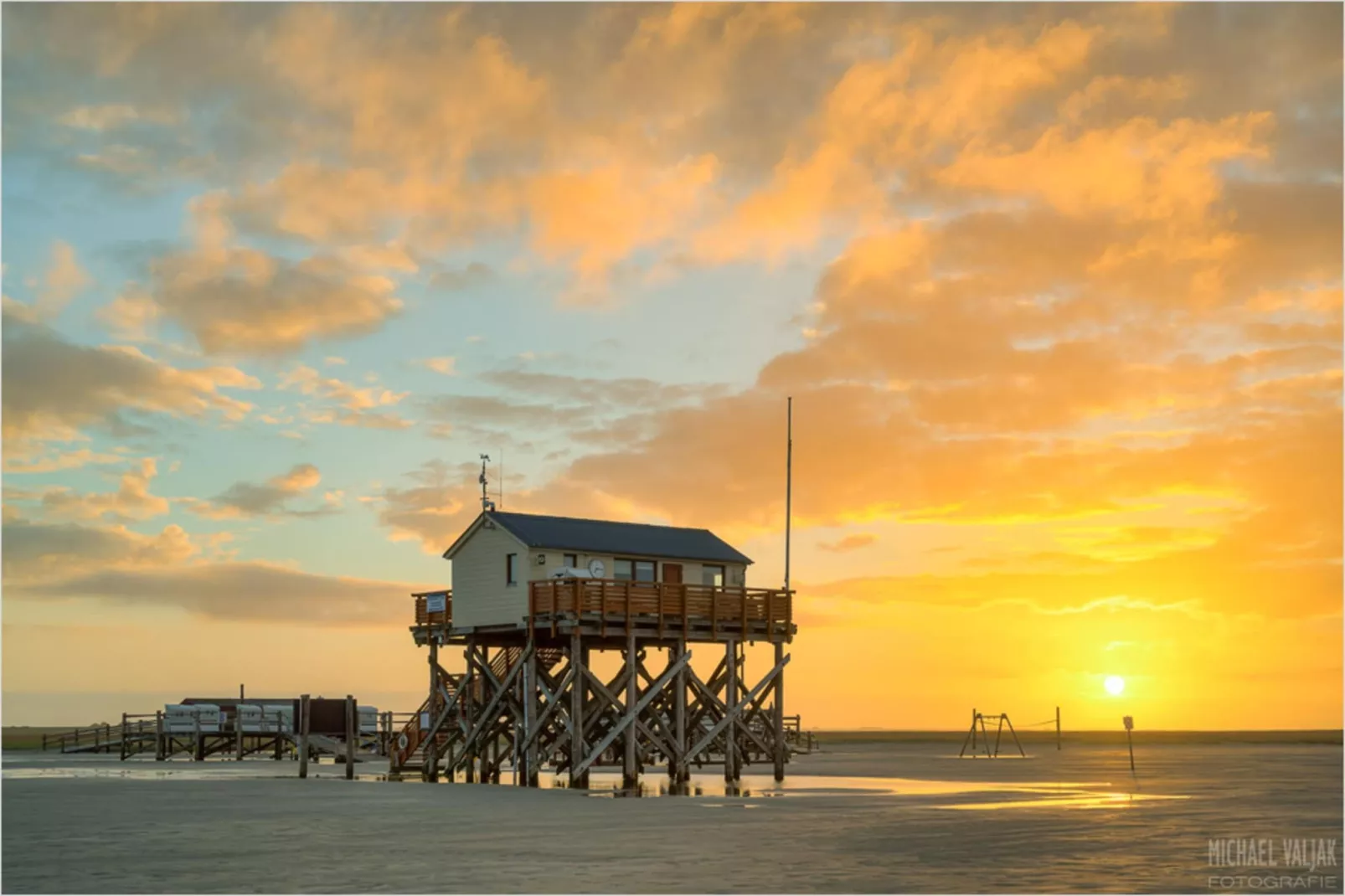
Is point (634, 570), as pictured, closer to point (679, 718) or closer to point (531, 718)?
point (679, 718)

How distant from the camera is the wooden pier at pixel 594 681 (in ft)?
169

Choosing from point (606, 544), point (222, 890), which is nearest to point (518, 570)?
point (606, 544)

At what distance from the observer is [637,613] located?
5216 cm

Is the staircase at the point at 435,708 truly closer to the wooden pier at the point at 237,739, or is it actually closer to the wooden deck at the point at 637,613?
the wooden deck at the point at 637,613

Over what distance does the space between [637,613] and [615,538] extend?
172 inches

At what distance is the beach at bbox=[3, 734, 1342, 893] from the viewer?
24125mm

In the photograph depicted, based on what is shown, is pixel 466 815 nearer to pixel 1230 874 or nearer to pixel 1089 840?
pixel 1089 840

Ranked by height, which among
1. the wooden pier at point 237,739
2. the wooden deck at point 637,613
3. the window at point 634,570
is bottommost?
the wooden pier at point 237,739

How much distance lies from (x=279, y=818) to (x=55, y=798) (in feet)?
36.3

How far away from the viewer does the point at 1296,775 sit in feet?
202

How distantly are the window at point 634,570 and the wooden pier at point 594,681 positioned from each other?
1.28 metres

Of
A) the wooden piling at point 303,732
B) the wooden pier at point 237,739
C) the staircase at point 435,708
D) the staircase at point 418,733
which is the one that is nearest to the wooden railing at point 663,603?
the staircase at point 435,708

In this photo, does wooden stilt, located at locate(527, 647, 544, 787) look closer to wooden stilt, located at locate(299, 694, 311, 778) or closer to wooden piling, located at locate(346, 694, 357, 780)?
wooden piling, located at locate(346, 694, 357, 780)

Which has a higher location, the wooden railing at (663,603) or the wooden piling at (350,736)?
the wooden railing at (663,603)
